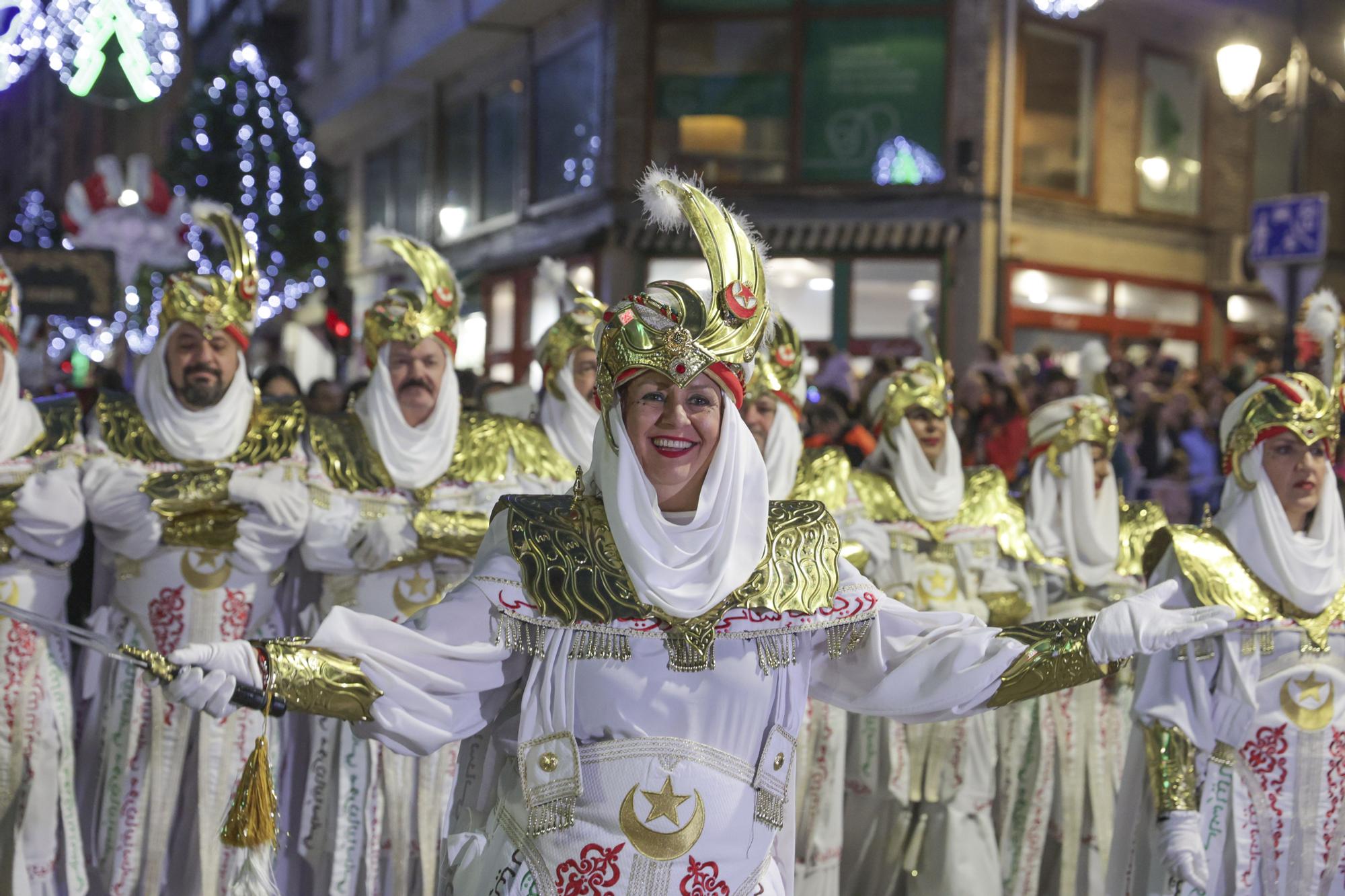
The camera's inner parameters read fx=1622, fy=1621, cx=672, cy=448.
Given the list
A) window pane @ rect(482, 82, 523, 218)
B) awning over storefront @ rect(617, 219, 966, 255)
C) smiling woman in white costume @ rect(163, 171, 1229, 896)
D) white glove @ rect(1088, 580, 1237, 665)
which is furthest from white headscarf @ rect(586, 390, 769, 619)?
window pane @ rect(482, 82, 523, 218)

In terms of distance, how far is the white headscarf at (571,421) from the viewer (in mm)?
6383

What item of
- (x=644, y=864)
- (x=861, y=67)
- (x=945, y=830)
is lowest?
(x=945, y=830)

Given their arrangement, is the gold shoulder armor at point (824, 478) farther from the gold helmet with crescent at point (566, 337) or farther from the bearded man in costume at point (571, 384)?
the gold helmet with crescent at point (566, 337)

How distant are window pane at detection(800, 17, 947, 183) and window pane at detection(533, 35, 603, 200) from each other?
2.41 meters

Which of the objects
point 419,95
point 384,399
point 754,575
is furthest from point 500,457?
point 419,95

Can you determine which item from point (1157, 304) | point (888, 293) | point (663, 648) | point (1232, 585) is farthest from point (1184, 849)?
point (1157, 304)

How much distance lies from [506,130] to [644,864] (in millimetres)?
18276

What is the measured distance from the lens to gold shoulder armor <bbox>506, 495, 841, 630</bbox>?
10.8 ft

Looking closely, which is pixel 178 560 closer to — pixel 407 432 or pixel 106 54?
pixel 407 432

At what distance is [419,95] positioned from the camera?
2344cm

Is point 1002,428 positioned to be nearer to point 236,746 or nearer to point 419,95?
point 236,746

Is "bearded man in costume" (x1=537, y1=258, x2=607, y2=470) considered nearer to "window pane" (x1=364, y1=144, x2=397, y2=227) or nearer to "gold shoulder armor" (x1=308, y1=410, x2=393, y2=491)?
"gold shoulder armor" (x1=308, y1=410, x2=393, y2=491)

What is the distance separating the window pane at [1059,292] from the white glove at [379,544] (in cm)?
1164

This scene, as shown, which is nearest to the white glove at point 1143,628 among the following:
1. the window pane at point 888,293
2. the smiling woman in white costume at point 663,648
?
the smiling woman in white costume at point 663,648
